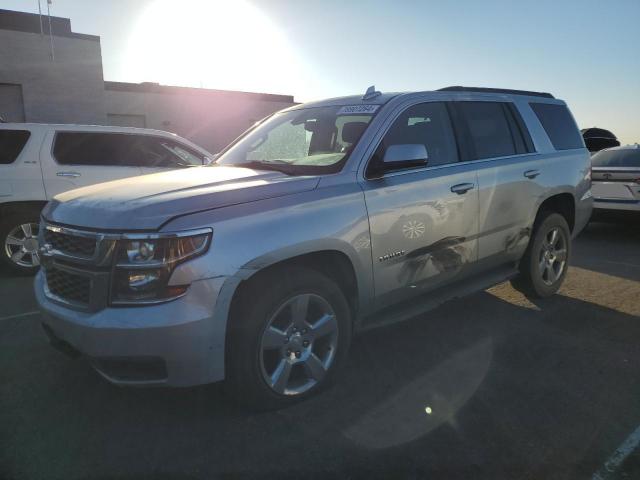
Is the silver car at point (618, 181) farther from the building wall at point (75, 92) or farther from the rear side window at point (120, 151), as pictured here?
the building wall at point (75, 92)

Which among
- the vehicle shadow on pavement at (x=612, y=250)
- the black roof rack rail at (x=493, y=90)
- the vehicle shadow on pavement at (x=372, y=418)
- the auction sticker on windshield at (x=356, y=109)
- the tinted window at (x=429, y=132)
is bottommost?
the vehicle shadow on pavement at (x=612, y=250)

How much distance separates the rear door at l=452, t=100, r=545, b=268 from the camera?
4199 mm

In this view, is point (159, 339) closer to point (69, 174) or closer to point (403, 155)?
point (403, 155)

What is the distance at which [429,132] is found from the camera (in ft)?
13.1

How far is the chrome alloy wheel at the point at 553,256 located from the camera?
197 inches

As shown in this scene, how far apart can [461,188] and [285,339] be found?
1.88 metres

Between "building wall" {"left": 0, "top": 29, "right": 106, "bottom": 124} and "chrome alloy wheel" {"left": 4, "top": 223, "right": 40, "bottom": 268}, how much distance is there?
2002 centimetres

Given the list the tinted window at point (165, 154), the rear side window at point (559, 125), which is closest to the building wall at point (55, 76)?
the tinted window at point (165, 154)

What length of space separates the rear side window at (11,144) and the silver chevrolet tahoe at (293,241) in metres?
3.58

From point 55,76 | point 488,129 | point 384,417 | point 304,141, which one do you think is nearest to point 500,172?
point 488,129

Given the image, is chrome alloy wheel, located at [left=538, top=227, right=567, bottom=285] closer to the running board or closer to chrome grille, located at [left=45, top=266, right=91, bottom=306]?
the running board

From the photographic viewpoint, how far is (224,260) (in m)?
2.62

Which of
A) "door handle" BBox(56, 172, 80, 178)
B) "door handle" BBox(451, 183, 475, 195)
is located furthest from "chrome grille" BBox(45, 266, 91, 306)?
"door handle" BBox(56, 172, 80, 178)

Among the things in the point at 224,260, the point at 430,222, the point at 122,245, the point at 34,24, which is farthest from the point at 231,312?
the point at 34,24
